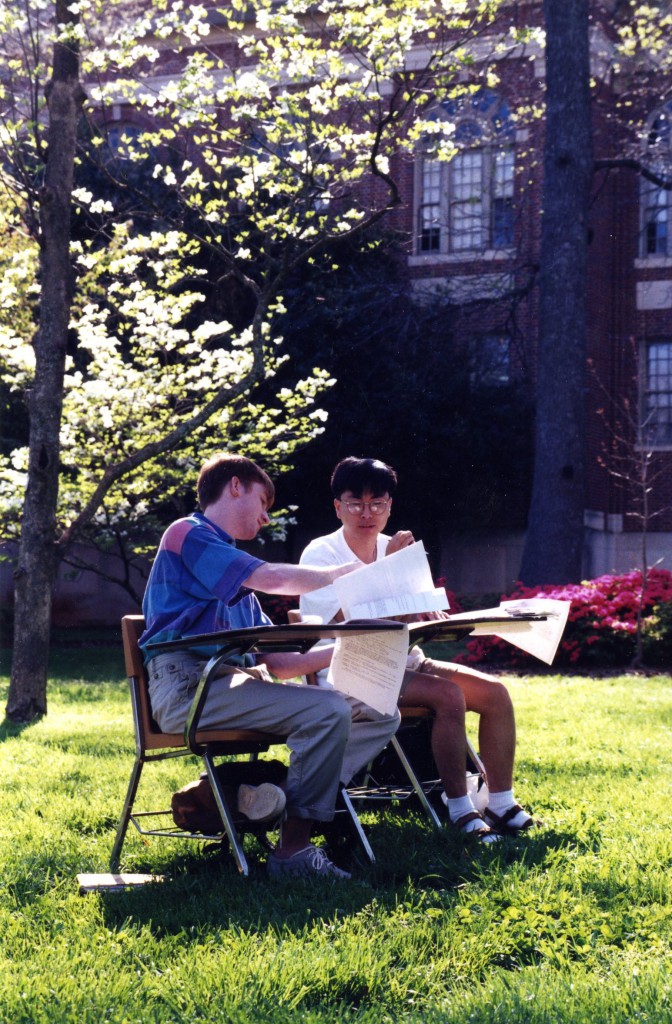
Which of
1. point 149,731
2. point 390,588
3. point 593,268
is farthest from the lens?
point 593,268

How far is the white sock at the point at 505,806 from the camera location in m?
5.01

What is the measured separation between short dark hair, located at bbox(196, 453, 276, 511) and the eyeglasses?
0.62 metres

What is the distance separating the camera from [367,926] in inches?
148

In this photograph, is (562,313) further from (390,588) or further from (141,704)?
(390,588)

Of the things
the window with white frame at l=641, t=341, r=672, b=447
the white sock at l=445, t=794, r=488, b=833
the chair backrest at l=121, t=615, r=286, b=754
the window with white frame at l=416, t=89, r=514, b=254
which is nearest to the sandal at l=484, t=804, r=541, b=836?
the white sock at l=445, t=794, r=488, b=833

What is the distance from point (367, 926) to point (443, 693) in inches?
57.0

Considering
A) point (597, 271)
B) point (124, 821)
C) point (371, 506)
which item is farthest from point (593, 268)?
point (124, 821)

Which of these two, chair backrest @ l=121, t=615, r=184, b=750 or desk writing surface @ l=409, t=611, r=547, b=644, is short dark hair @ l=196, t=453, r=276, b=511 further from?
desk writing surface @ l=409, t=611, r=547, b=644

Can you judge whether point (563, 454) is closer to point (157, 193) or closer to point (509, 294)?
point (509, 294)

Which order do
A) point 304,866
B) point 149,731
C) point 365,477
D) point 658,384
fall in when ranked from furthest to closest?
1. point 658,384
2. point 365,477
3. point 149,731
4. point 304,866

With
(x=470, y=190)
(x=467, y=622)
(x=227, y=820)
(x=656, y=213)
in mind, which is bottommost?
(x=227, y=820)

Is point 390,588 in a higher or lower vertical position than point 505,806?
higher

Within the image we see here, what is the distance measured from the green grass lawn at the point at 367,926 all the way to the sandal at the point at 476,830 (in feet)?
0.33

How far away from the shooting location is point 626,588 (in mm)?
14164
